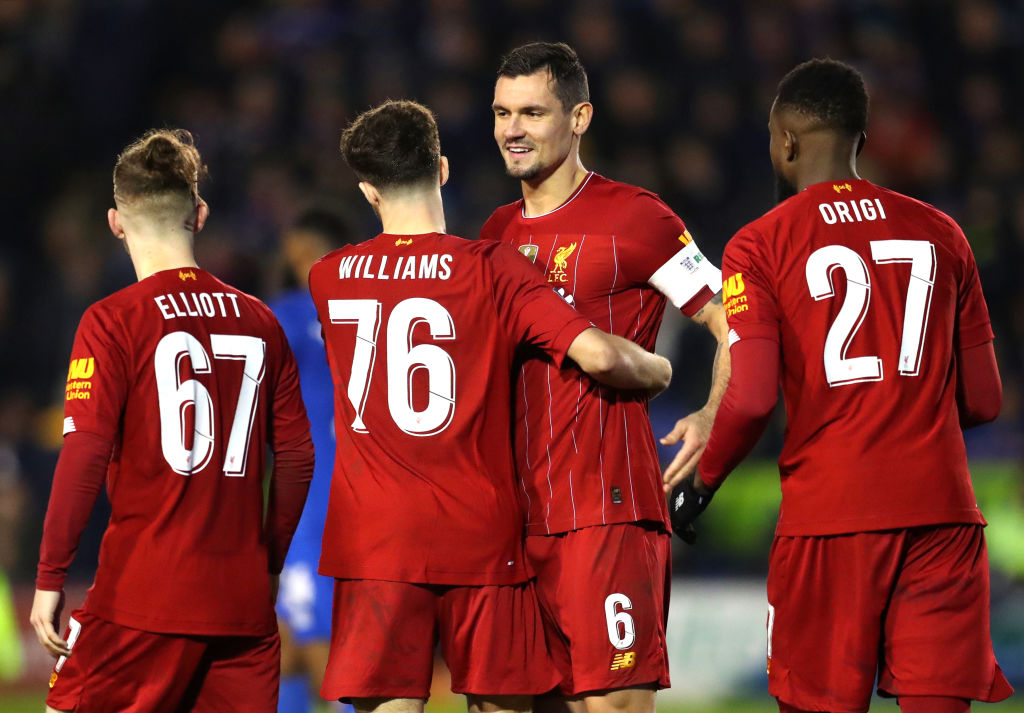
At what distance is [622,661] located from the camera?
4.42 m

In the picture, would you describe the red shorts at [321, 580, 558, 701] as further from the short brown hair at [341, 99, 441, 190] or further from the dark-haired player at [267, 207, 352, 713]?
the dark-haired player at [267, 207, 352, 713]

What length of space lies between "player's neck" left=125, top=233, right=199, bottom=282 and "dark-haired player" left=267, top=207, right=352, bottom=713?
7.07 ft

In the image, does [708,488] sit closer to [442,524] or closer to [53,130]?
[442,524]

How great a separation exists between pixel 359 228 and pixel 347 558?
726 cm

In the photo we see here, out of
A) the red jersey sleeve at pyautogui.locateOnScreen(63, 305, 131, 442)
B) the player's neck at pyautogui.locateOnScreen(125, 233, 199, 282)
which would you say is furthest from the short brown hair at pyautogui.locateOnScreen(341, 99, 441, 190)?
the red jersey sleeve at pyautogui.locateOnScreen(63, 305, 131, 442)

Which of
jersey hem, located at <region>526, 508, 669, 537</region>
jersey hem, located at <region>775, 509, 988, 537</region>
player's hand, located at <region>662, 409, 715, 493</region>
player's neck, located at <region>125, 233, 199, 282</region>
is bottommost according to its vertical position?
jersey hem, located at <region>526, 508, 669, 537</region>

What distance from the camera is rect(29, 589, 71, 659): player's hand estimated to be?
13.4 ft

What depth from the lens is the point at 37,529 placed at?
9.59 meters

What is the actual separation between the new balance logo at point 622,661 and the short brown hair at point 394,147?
1.63 meters

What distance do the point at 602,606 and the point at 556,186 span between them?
1442 mm

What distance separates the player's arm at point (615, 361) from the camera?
4.27 m

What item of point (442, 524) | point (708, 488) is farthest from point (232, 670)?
point (708, 488)

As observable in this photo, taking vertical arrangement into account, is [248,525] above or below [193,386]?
below

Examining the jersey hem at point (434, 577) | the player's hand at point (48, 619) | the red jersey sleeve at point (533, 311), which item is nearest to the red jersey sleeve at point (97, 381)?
the player's hand at point (48, 619)
